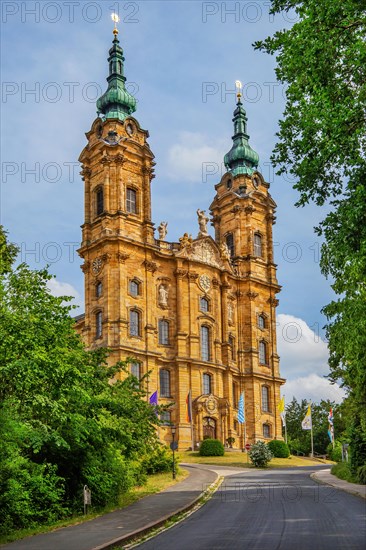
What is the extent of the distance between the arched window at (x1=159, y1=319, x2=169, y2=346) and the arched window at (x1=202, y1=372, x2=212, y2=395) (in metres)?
4.62

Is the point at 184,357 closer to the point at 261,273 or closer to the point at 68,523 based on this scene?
the point at 261,273

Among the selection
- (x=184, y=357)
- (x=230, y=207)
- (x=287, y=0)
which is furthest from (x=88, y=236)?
(x=287, y=0)

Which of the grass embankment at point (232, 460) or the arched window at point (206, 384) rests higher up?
the arched window at point (206, 384)

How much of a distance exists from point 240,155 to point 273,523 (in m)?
66.1

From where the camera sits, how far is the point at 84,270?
65562mm

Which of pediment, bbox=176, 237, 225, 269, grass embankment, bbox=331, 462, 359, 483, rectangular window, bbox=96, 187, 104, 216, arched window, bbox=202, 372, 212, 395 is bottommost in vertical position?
grass embankment, bbox=331, 462, 359, 483

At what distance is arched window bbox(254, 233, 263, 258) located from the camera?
78.2 metres

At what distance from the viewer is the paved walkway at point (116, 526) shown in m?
16.5

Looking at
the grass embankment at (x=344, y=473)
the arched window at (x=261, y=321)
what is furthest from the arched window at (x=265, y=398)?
the grass embankment at (x=344, y=473)

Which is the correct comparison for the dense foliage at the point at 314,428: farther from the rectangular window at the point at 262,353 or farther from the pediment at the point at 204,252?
the pediment at the point at 204,252

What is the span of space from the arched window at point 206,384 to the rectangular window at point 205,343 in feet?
5.05

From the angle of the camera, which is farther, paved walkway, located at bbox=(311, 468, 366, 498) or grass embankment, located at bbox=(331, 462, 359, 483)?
grass embankment, located at bbox=(331, 462, 359, 483)

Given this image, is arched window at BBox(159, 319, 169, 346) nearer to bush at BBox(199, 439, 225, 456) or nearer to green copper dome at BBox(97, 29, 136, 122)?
bush at BBox(199, 439, 225, 456)

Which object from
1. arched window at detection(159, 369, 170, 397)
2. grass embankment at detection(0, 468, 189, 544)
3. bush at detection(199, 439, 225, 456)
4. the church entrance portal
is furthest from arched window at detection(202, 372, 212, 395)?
grass embankment at detection(0, 468, 189, 544)
